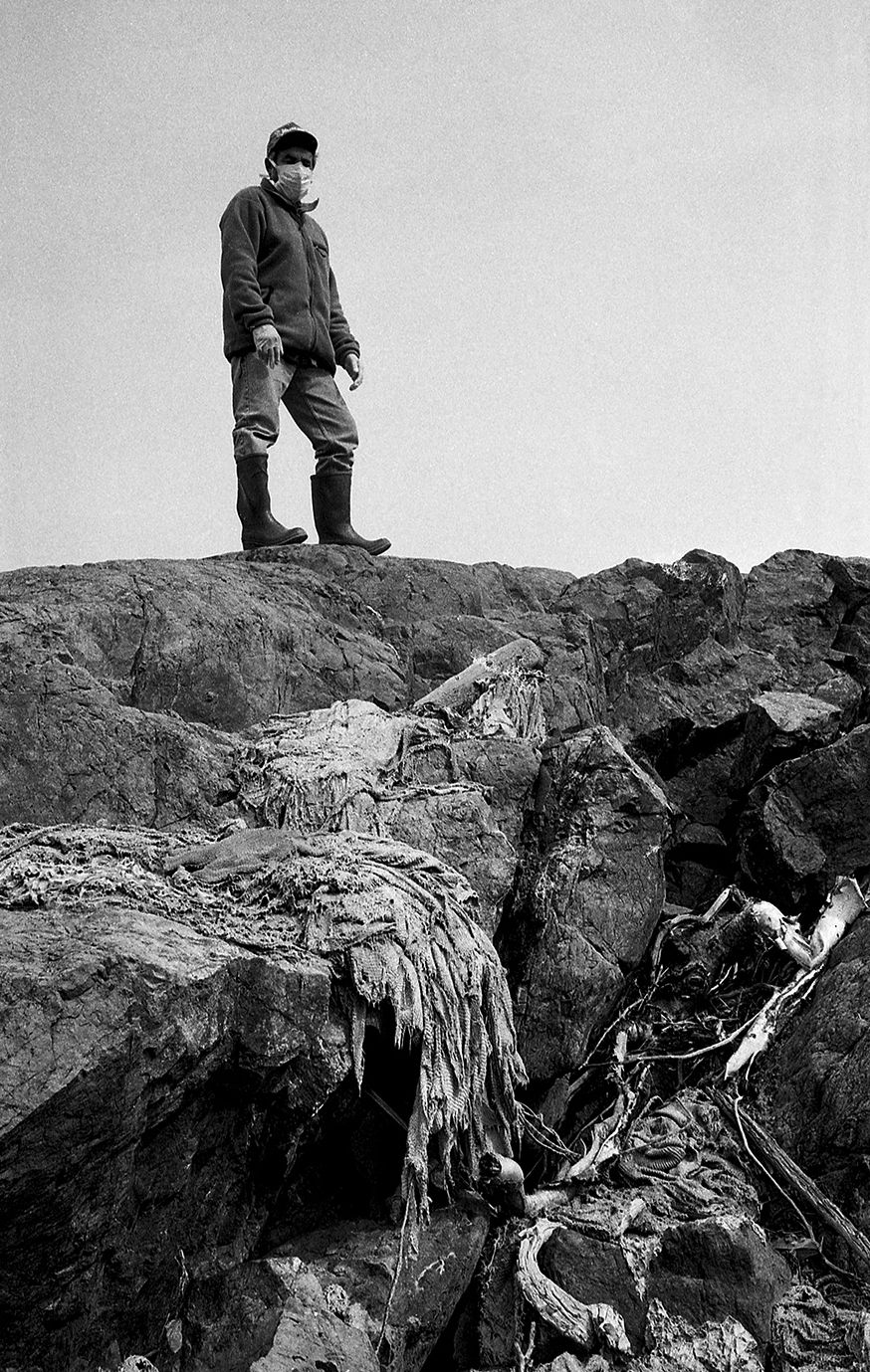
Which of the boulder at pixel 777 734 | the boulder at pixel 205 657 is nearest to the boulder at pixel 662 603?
the boulder at pixel 205 657

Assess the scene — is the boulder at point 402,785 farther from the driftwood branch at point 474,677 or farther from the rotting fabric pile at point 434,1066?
the driftwood branch at point 474,677

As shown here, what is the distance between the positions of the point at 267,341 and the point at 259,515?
1223mm

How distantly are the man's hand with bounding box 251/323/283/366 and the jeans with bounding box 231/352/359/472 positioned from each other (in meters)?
0.18

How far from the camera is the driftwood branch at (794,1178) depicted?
16.4ft

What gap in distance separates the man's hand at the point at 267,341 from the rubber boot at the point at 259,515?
0.72 meters

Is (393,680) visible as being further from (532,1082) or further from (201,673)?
(532,1082)

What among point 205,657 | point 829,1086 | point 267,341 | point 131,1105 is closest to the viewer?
point 131,1105

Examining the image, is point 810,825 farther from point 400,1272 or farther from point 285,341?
point 285,341

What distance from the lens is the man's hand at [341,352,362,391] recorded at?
1029 cm

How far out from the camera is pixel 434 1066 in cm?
477

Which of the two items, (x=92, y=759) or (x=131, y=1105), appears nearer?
(x=131, y=1105)

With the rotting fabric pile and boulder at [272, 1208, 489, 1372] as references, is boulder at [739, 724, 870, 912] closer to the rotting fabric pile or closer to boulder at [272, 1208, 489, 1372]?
the rotting fabric pile

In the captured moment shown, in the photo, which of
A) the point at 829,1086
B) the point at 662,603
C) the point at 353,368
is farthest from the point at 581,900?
the point at 353,368

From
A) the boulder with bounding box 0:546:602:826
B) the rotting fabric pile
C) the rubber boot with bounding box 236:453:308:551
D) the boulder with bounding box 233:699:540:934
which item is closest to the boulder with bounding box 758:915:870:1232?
the rotting fabric pile
